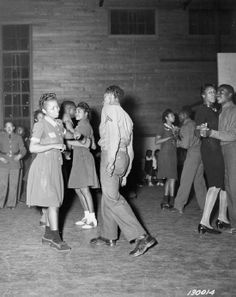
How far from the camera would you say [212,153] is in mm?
5094

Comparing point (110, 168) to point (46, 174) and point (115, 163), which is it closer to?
point (115, 163)

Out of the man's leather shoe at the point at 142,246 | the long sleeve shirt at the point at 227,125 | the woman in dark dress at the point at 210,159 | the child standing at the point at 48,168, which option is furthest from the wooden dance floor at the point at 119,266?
the long sleeve shirt at the point at 227,125

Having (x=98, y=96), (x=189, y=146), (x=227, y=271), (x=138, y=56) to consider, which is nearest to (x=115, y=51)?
(x=138, y=56)

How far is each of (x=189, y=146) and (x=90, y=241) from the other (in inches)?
97.7

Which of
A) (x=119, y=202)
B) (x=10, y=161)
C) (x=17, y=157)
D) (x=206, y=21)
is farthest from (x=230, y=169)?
(x=206, y=21)

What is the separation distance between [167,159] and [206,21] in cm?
781

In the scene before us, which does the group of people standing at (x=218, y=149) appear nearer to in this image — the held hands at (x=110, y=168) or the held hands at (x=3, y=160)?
the held hands at (x=110, y=168)

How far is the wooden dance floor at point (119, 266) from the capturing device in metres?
3.27

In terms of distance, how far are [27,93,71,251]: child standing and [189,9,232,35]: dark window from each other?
9851 mm

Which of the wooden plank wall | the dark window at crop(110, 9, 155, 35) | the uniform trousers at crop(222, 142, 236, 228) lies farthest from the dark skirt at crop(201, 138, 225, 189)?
the dark window at crop(110, 9, 155, 35)

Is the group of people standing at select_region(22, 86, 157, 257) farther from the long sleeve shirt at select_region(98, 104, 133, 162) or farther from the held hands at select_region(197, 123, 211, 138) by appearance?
the held hands at select_region(197, 123, 211, 138)

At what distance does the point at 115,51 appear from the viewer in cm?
1300

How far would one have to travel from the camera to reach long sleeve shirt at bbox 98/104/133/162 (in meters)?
4.23

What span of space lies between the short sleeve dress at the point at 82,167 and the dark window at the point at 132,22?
8.10 m
